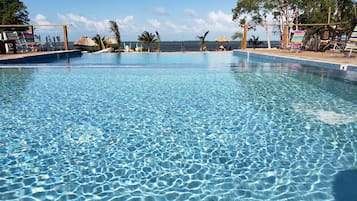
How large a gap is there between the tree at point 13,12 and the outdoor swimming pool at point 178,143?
17214 mm

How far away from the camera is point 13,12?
2120 centimetres

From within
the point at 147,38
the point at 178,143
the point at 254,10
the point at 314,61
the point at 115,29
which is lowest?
the point at 178,143

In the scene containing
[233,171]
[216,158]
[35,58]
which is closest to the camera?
[233,171]

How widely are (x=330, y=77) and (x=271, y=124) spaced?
5292 millimetres

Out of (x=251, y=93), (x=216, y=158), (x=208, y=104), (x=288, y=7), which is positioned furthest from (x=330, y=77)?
(x=288, y=7)

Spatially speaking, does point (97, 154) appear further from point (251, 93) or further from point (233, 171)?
point (251, 93)

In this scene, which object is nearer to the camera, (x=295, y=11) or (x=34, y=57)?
(x=34, y=57)

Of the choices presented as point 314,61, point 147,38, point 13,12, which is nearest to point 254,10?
point 147,38

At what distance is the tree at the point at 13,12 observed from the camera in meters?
20.3

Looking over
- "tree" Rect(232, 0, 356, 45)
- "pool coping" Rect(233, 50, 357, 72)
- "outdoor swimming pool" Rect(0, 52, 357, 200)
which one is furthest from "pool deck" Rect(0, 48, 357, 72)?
"tree" Rect(232, 0, 356, 45)

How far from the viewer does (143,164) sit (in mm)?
2822

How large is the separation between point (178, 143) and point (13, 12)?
2365cm

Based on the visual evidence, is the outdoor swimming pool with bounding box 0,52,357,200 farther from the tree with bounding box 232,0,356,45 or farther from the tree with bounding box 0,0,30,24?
the tree with bounding box 0,0,30,24

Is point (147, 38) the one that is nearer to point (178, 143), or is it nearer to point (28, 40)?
point (28, 40)
